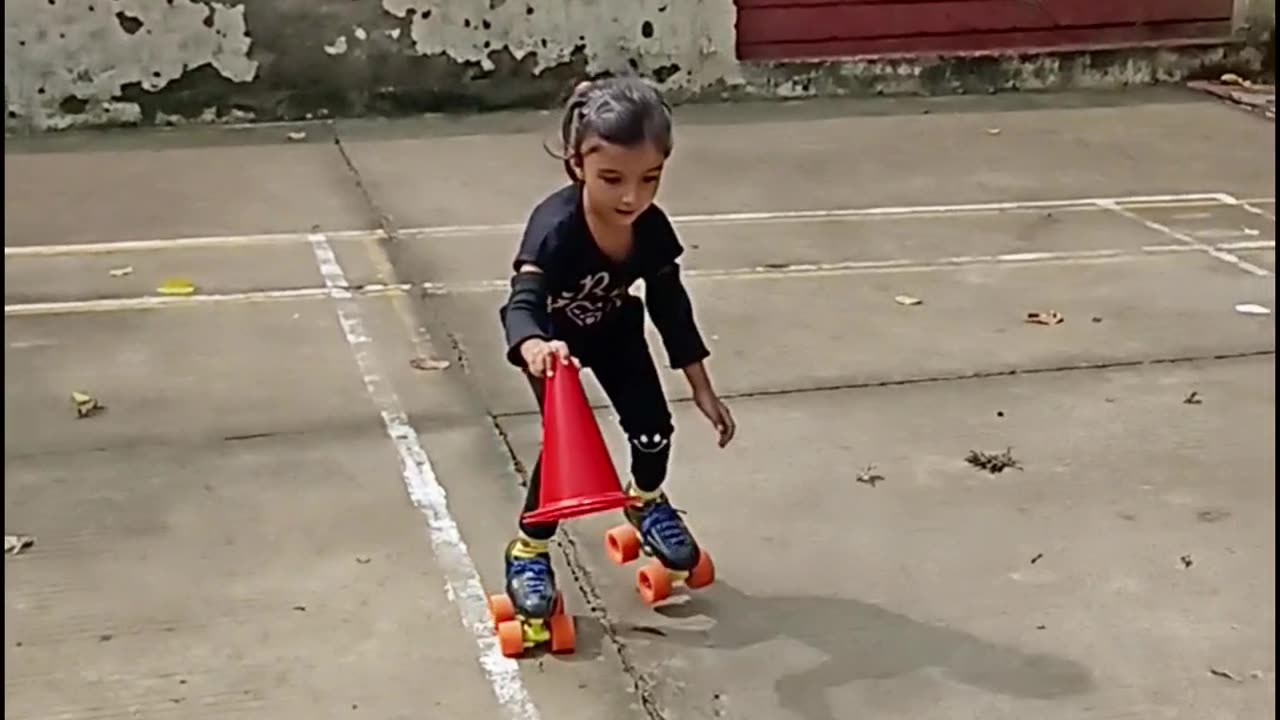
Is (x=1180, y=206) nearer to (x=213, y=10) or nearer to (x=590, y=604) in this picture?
(x=590, y=604)

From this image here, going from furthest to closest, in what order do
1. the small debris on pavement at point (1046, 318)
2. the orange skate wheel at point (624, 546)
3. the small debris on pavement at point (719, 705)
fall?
the small debris on pavement at point (1046, 318), the orange skate wheel at point (624, 546), the small debris on pavement at point (719, 705)

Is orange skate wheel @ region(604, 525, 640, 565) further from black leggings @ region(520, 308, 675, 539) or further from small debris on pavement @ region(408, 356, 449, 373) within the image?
small debris on pavement @ region(408, 356, 449, 373)

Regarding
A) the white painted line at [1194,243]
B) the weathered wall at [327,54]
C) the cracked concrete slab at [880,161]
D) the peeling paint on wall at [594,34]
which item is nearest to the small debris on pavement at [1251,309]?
the white painted line at [1194,243]

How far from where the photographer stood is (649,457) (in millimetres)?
3746

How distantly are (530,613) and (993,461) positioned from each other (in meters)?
1.64

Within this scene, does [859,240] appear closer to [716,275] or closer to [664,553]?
[716,275]

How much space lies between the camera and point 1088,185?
27.9ft

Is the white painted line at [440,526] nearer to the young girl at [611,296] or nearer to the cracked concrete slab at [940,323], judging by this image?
the young girl at [611,296]

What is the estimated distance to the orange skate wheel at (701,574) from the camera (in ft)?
12.5

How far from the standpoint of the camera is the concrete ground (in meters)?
3.48

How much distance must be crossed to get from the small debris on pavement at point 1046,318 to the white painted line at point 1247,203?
7.17 ft

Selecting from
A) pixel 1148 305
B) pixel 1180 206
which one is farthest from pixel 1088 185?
pixel 1148 305

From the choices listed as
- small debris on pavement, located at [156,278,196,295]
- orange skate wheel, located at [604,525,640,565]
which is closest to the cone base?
orange skate wheel, located at [604,525,640,565]

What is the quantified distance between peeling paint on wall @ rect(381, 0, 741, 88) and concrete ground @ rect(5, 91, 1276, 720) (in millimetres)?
2517
